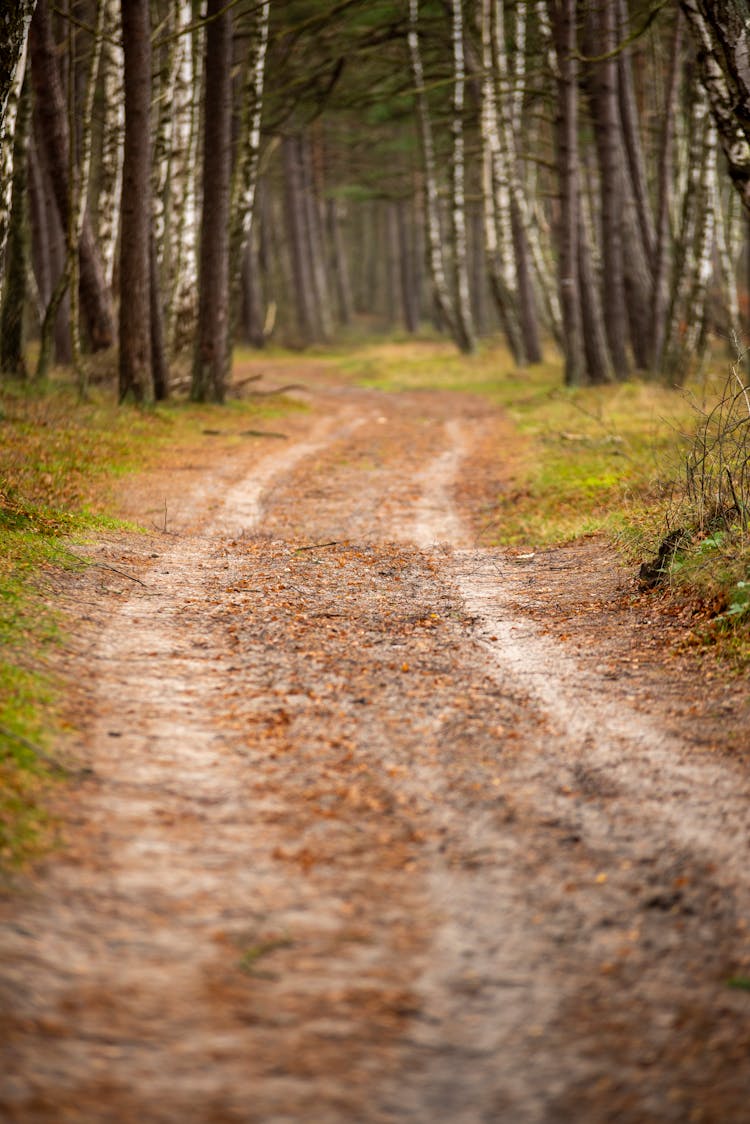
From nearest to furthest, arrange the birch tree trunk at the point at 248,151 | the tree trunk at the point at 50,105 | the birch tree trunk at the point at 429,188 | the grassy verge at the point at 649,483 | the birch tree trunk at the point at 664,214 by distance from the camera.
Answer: the grassy verge at the point at 649,483
the tree trunk at the point at 50,105
the birch tree trunk at the point at 248,151
the birch tree trunk at the point at 664,214
the birch tree trunk at the point at 429,188

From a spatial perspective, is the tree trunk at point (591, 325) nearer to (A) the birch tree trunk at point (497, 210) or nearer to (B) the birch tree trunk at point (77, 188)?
(A) the birch tree trunk at point (497, 210)

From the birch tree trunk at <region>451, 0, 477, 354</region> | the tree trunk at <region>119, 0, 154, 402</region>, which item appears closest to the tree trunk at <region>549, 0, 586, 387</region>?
the birch tree trunk at <region>451, 0, 477, 354</region>

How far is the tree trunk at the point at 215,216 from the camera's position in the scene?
16.0 m

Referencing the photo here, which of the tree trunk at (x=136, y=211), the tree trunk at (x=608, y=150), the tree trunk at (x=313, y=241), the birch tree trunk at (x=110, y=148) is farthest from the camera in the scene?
the tree trunk at (x=313, y=241)

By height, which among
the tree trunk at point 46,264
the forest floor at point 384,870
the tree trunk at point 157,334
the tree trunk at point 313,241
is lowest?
the forest floor at point 384,870

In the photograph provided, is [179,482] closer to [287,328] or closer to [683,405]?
[683,405]

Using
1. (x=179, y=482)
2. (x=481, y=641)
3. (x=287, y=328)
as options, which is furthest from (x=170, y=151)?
(x=287, y=328)

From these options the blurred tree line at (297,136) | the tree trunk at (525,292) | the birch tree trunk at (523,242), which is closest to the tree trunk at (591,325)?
the blurred tree line at (297,136)

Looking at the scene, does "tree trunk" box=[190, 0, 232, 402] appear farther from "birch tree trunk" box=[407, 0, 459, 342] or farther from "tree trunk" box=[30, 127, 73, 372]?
"birch tree trunk" box=[407, 0, 459, 342]

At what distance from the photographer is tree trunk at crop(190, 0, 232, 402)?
16031 mm

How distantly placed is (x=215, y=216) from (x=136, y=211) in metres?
2.27

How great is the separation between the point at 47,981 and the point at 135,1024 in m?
0.34

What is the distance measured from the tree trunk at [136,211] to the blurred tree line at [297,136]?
0.03 metres

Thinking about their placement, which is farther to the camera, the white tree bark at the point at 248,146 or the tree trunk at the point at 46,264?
the tree trunk at the point at 46,264
